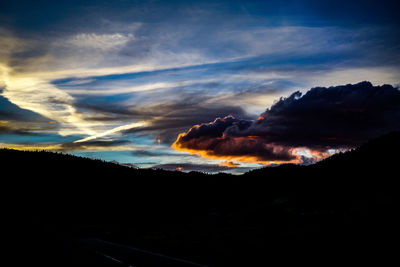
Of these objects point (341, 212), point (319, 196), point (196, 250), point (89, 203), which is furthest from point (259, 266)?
point (89, 203)

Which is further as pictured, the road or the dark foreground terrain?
the dark foreground terrain

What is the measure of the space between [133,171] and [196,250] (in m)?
74.6

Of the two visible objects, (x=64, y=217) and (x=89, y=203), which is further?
(x=89, y=203)

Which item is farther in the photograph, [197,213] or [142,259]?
[197,213]

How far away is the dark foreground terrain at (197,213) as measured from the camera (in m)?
15.9

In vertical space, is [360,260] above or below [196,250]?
above

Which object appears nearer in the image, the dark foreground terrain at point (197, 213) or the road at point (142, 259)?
the road at point (142, 259)

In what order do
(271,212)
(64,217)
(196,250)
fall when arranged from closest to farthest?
(196,250) < (271,212) < (64,217)

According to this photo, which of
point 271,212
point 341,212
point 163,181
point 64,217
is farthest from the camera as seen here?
point 163,181

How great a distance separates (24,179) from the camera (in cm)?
7094

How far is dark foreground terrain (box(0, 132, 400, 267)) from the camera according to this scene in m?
15.9

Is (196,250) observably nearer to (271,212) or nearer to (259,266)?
(259,266)

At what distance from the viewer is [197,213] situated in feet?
188

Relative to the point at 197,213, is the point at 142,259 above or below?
above
